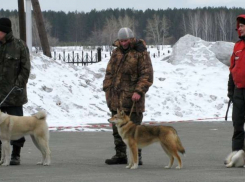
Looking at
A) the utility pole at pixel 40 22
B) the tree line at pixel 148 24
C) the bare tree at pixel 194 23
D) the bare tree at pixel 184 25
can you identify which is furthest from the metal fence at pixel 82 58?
the bare tree at pixel 184 25

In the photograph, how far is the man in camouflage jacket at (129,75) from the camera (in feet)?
34.2

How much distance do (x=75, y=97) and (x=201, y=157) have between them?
1123 cm

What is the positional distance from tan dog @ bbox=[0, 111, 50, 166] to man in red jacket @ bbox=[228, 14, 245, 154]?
2.78 meters

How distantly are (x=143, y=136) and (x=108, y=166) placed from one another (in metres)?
0.79

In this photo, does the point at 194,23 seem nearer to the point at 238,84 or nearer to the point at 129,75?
the point at 129,75

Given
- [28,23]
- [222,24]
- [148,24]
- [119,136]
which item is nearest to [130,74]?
[119,136]

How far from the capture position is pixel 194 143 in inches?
571

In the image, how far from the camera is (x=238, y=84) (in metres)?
10.1

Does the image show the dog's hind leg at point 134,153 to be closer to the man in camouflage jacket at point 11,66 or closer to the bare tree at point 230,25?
the man in camouflage jacket at point 11,66

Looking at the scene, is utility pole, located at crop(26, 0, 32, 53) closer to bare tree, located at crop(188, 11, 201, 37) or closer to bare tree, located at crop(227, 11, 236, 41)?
bare tree, located at crop(188, 11, 201, 37)

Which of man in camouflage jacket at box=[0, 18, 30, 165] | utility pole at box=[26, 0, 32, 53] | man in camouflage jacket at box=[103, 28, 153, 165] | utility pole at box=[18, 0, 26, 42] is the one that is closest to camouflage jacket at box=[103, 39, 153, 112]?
man in camouflage jacket at box=[103, 28, 153, 165]

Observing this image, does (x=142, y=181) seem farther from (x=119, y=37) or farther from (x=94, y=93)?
(x=94, y=93)

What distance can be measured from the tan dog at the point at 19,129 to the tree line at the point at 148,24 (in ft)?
328

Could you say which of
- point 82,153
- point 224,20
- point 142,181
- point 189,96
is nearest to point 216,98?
point 189,96
